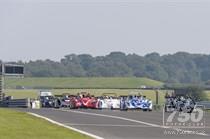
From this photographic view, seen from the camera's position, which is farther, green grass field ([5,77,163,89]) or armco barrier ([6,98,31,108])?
green grass field ([5,77,163,89])

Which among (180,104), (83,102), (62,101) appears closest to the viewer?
(180,104)

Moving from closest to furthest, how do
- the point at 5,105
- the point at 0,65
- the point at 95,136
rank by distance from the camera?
1. the point at 95,136
2. the point at 5,105
3. the point at 0,65

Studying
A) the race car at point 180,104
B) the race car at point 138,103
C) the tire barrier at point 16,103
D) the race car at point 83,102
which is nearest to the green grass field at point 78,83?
the tire barrier at point 16,103

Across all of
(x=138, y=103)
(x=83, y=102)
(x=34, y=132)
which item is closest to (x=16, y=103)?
(x=83, y=102)

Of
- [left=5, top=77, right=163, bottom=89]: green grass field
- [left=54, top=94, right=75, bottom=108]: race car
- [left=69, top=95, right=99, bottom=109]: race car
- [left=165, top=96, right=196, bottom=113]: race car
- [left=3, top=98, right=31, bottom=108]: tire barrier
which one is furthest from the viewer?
[left=5, top=77, right=163, bottom=89]: green grass field

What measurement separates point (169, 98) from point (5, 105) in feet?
74.6

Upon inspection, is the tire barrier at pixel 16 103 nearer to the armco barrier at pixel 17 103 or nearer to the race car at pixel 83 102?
the armco barrier at pixel 17 103

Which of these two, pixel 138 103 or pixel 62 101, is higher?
pixel 62 101

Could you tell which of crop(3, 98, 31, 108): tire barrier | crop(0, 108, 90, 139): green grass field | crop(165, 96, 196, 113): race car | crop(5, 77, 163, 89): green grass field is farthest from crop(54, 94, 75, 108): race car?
crop(5, 77, 163, 89): green grass field

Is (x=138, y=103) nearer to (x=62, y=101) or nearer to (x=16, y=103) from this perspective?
(x=62, y=101)

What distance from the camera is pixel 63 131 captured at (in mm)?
23797

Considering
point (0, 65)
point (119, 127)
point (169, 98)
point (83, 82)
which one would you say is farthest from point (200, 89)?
point (119, 127)

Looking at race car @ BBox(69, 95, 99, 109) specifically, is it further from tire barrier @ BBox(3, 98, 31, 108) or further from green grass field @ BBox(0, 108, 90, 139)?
green grass field @ BBox(0, 108, 90, 139)

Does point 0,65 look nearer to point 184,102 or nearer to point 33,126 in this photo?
A: point 184,102
